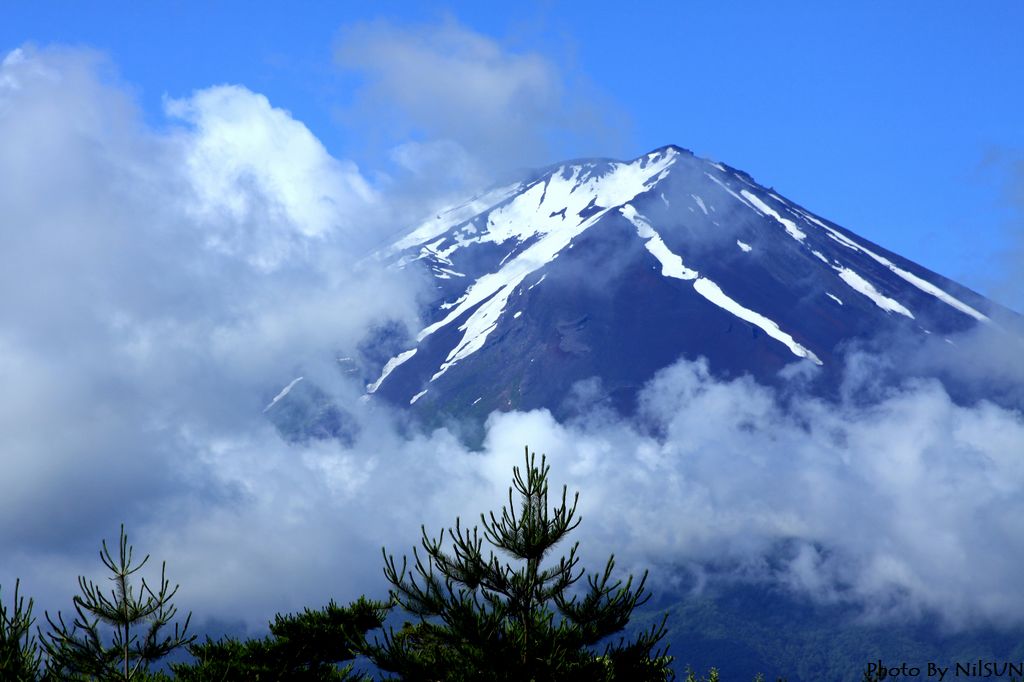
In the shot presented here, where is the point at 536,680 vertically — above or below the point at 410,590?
below

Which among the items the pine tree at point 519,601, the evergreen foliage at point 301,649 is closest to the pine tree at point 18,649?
Answer: the pine tree at point 519,601

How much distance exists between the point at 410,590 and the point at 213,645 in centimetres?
1920

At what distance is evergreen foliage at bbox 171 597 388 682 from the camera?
133ft

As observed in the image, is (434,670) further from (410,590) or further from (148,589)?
(148,589)

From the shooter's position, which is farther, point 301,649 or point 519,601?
point 301,649

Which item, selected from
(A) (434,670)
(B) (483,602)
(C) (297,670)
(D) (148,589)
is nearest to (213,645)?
(C) (297,670)

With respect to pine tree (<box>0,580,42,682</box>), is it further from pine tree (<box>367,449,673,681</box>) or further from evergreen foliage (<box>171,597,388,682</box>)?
evergreen foliage (<box>171,597,388,682</box>)

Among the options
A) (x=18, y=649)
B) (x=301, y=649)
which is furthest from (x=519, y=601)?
(x=301, y=649)

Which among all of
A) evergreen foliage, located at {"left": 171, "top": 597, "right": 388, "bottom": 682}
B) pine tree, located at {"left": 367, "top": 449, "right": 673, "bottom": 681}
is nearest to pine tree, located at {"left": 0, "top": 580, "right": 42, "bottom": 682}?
pine tree, located at {"left": 367, "top": 449, "right": 673, "bottom": 681}

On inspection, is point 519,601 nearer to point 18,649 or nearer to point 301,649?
point 18,649

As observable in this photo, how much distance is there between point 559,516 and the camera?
24344mm

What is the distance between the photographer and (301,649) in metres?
41.4

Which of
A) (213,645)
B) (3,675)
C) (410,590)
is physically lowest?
(3,675)

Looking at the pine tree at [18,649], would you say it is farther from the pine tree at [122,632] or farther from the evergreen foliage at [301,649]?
the evergreen foliage at [301,649]
